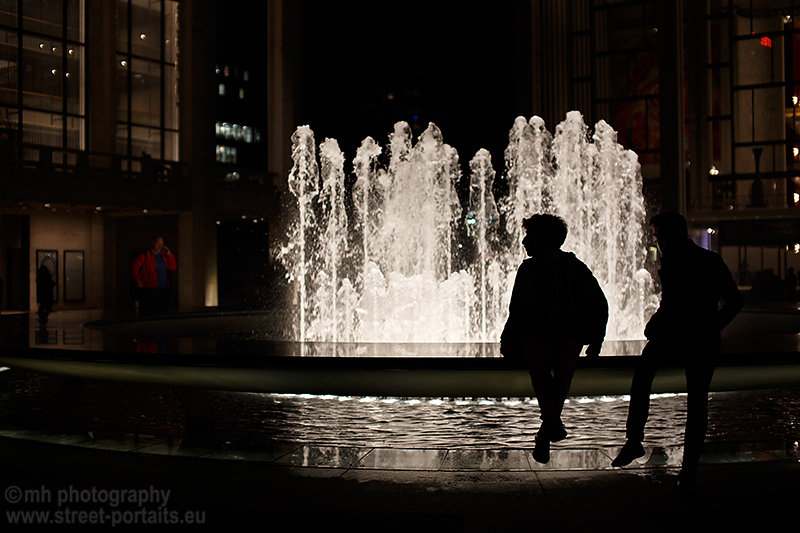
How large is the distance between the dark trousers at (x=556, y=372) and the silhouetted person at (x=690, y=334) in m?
0.39

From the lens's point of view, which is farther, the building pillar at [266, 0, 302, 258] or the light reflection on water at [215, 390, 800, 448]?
the building pillar at [266, 0, 302, 258]

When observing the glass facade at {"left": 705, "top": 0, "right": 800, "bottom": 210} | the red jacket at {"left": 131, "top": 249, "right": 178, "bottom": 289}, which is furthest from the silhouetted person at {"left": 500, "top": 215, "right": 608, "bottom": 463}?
the glass facade at {"left": 705, "top": 0, "right": 800, "bottom": 210}

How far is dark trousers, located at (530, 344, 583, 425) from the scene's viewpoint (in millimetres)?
4723

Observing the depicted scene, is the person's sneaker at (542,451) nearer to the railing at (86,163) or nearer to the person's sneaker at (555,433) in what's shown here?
the person's sneaker at (555,433)

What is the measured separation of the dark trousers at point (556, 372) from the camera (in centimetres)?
Result: 472

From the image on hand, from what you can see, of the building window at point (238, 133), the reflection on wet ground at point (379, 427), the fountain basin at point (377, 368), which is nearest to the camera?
the reflection on wet ground at point (379, 427)

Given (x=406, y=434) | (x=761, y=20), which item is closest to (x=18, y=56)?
(x=406, y=434)

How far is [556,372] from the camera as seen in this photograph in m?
4.75

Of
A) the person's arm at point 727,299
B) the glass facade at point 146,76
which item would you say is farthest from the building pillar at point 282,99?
the person's arm at point 727,299

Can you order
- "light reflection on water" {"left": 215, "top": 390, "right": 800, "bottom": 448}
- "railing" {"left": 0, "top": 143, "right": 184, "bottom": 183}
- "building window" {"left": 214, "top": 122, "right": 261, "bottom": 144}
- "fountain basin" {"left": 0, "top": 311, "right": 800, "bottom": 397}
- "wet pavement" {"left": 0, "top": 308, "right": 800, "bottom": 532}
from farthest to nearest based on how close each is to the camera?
"building window" {"left": 214, "top": 122, "right": 261, "bottom": 144} → "railing" {"left": 0, "top": 143, "right": 184, "bottom": 183} → "light reflection on water" {"left": 215, "top": 390, "right": 800, "bottom": 448} → "fountain basin" {"left": 0, "top": 311, "right": 800, "bottom": 397} → "wet pavement" {"left": 0, "top": 308, "right": 800, "bottom": 532}

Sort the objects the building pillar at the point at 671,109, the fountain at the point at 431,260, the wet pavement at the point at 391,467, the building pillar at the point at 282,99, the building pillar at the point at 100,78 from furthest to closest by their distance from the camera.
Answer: the building pillar at the point at 282,99 → the building pillar at the point at 100,78 → the building pillar at the point at 671,109 → the fountain at the point at 431,260 → the wet pavement at the point at 391,467

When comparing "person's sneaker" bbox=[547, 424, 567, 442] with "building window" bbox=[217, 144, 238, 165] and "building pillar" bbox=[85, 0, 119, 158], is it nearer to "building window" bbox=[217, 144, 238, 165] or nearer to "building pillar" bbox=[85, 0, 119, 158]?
"building pillar" bbox=[85, 0, 119, 158]

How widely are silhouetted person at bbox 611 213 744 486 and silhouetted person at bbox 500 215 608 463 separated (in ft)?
1.11

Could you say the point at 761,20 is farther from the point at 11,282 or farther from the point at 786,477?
the point at 786,477
